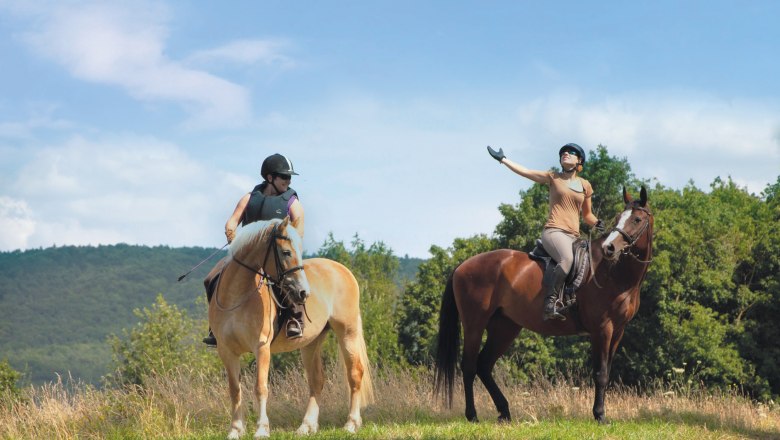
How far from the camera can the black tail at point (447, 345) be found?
41.1 ft

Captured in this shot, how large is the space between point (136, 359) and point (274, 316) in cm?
7807

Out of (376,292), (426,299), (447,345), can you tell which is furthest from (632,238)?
(376,292)

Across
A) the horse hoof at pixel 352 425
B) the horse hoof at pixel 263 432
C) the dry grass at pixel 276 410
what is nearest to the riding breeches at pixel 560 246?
the dry grass at pixel 276 410

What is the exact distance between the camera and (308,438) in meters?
9.88

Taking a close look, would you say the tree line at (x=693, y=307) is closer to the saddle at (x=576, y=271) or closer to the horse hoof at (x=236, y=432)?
the saddle at (x=576, y=271)

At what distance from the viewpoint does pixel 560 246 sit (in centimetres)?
1164

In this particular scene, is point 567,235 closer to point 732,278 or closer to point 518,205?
point 732,278

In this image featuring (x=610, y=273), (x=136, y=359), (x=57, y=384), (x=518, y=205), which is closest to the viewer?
(x=610, y=273)

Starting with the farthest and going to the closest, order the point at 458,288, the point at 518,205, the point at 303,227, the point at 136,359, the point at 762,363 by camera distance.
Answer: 1. the point at 136,359
2. the point at 518,205
3. the point at 762,363
4. the point at 458,288
5. the point at 303,227

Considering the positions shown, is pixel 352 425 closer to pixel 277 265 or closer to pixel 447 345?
pixel 447 345

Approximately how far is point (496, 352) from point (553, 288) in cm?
152

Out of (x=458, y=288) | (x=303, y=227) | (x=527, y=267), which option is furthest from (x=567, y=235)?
(x=303, y=227)

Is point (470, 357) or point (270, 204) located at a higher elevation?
point (270, 204)

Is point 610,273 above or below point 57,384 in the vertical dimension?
above
